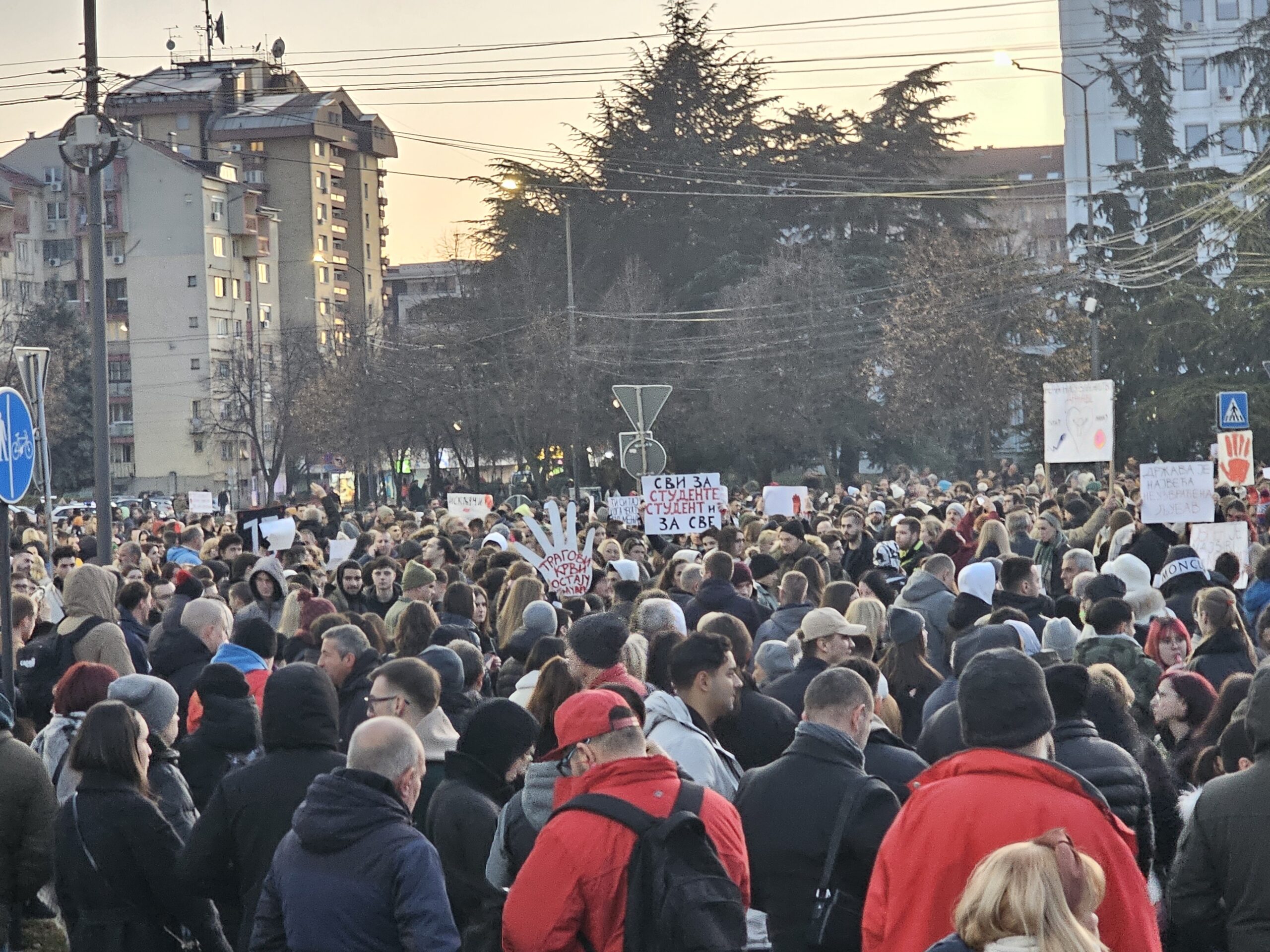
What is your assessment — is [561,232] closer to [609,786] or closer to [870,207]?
[870,207]

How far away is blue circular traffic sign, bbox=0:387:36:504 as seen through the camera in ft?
31.4

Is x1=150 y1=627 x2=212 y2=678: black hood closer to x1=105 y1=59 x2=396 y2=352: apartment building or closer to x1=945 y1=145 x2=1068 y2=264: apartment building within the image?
x1=105 y1=59 x2=396 y2=352: apartment building

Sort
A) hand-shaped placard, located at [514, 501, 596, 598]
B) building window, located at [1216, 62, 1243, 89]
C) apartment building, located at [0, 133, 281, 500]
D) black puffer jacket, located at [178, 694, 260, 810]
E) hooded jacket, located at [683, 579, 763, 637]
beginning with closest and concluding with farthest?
1. black puffer jacket, located at [178, 694, 260, 810]
2. hooded jacket, located at [683, 579, 763, 637]
3. hand-shaped placard, located at [514, 501, 596, 598]
4. building window, located at [1216, 62, 1243, 89]
5. apartment building, located at [0, 133, 281, 500]

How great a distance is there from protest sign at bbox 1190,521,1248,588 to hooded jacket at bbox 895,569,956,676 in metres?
4.56

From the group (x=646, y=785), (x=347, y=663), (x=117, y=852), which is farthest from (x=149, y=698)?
(x=646, y=785)

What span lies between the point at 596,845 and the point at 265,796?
1.61 meters

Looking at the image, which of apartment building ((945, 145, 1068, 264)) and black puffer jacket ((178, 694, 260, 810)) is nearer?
black puffer jacket ((178, 694, 260, 810))

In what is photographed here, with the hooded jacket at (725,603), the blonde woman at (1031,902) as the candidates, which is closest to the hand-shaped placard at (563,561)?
the hooded jacket at (725,603)

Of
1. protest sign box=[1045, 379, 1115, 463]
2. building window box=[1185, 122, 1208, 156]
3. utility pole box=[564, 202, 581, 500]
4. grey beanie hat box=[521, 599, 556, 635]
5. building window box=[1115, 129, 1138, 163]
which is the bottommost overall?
grey beanie hat box=[521, 599, 556, 635]

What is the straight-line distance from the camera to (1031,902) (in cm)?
340

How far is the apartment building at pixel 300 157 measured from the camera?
102 m

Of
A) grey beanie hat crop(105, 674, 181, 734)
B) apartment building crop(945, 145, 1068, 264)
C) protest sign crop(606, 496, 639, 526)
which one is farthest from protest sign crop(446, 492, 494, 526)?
apartment building crop(945, 145, 1068, 264)

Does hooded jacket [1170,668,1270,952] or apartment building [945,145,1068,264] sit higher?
apartment building [945,145,1068,264]

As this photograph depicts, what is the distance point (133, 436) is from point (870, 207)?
5019cm
